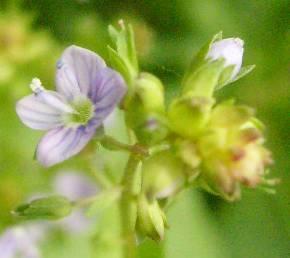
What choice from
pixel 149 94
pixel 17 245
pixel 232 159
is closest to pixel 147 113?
pixel 149 94

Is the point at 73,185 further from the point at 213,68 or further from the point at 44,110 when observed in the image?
the point at 213,68

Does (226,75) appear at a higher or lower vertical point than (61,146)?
higher

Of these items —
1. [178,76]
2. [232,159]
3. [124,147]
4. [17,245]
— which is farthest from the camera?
[178,76]

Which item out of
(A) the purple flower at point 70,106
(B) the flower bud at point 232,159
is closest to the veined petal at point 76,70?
(A) the purple flower at point 70,106

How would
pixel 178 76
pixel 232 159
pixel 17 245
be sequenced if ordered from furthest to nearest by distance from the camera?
1. pixel 178 76
2. pixel 17 245
3. pixel 232 159

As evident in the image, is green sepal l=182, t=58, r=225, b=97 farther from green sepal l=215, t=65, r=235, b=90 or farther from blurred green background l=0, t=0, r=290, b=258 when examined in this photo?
blurred green background l=0, t=0, r=290, b=258

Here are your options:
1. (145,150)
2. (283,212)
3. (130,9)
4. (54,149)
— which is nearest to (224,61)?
(145,150)

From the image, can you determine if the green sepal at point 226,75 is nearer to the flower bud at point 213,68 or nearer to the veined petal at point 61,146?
the flower bud at point 213,68

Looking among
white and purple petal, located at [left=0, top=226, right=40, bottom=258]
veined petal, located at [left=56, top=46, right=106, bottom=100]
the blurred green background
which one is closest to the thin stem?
veined petal, located at [left=56, top=46, right=106, bottom=100]
